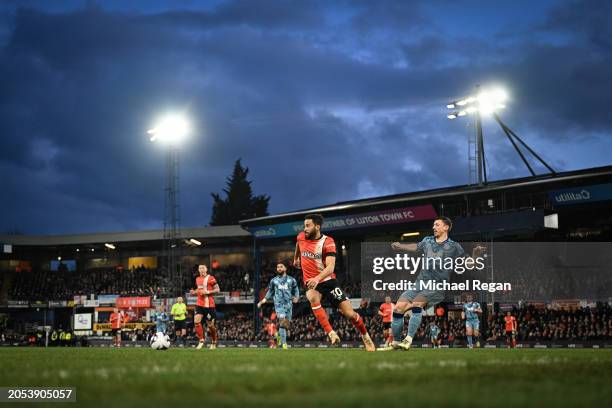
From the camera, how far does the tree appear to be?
363 feet

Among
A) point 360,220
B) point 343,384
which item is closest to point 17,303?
point 360,220

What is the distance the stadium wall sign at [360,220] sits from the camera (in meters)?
44.0

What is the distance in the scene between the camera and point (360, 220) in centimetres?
4772

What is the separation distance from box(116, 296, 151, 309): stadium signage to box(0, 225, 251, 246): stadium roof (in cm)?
675

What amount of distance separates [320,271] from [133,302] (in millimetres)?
50517

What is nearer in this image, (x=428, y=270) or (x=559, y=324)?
(x=428, y=270)

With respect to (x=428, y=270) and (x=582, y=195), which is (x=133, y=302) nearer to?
(x=582, y=195)

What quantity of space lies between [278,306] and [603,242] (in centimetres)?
2460

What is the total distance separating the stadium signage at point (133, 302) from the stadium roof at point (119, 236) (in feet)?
22.1

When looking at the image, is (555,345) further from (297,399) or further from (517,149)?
(297,399)

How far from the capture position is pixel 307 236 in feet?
46.3

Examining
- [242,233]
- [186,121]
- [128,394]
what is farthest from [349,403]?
[242,233]

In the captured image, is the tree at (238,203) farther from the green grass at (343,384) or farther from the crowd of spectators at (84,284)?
the green grass at (343,384)

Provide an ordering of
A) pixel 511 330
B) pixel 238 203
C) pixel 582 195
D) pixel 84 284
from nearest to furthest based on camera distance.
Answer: pixel 511 330
pixel 582 195
pixel 84 284
pixel 238 203
